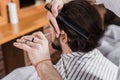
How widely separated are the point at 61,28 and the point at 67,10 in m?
0.11

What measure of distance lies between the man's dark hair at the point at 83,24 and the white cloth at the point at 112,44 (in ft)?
1.11

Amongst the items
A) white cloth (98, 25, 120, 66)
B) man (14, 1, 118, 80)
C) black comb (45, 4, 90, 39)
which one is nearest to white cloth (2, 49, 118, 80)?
man (14, 1, 118, 80)

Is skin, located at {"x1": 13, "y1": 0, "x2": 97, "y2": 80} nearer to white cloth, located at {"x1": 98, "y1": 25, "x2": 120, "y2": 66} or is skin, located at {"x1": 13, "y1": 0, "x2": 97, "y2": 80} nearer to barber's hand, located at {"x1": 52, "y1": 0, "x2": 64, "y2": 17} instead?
barber's hand, located at {"x1": 52, "y1": 0, "x2": 64, "y2": 17}

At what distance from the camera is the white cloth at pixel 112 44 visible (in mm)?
1894

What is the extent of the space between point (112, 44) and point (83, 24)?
0.85 meters

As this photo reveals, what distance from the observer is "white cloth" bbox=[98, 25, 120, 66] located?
74.6 inches

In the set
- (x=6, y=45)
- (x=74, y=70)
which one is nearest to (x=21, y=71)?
(x=74, y=70)

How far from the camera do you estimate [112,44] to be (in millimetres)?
2117

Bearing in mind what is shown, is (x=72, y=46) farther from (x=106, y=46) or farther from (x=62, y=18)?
(x=106, y=46)

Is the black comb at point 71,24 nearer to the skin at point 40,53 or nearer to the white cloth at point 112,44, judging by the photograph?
the skin at point 40,53

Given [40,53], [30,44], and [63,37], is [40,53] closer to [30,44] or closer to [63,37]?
[30,44]

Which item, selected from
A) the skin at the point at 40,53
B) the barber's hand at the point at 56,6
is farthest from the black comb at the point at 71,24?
the skin at the point at 40,53

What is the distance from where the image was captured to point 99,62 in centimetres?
144

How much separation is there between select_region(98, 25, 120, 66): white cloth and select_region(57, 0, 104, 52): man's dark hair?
0.34 meters
